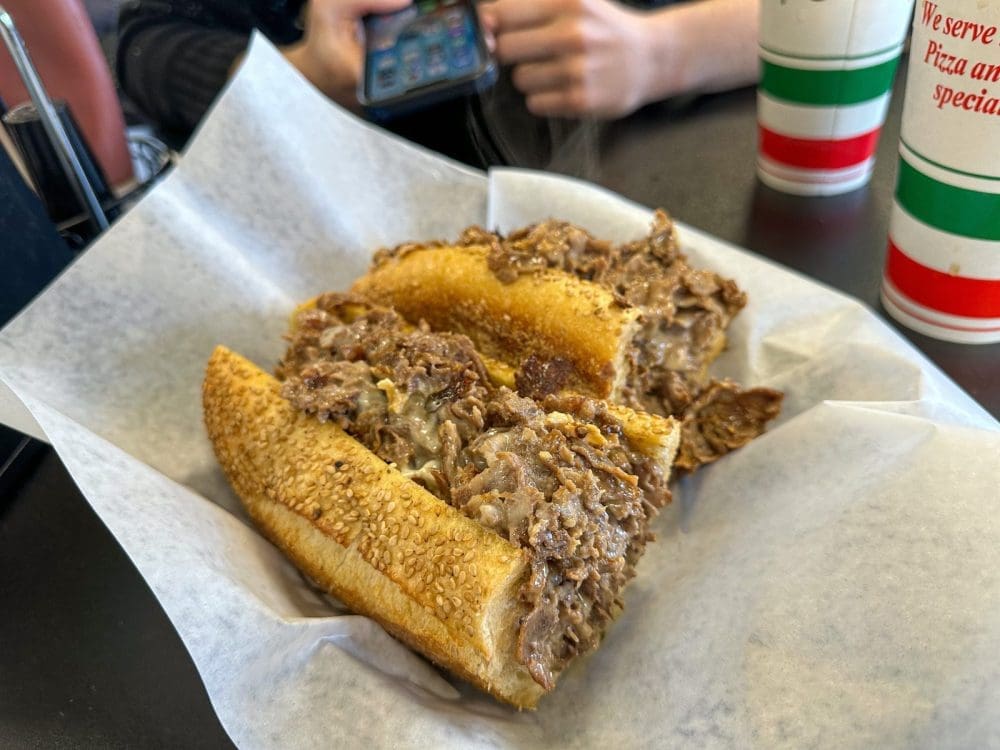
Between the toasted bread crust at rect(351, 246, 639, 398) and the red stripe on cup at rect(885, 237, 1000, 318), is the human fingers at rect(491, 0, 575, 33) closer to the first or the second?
the toasted bread crust at rect(351, 246, 639, 398)

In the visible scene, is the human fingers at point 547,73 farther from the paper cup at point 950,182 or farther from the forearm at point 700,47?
the paper cup at point 950,182

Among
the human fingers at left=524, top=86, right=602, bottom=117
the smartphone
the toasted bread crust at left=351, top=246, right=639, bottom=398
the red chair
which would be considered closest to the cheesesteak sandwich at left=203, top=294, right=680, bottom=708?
the toasted bread crust at left=351, top=246, right=639, bottom=398

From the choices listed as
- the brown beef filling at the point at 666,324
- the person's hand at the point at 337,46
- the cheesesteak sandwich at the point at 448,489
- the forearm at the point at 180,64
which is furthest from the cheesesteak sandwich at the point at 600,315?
the forearm at the point at 180,64

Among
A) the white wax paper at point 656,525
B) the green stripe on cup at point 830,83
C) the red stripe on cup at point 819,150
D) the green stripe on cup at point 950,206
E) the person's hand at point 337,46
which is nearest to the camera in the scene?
the white wax paper at point 656,525

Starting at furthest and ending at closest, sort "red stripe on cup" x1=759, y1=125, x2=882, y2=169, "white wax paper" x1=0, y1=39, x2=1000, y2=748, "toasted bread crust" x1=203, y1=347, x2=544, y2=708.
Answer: "red stripe on cup" x1=759, y1=125, x2=882, y2=169 < "toasted bread crust" x1=203, y1=347, x2=544, y2=708 < "white wax paper" x1=0, y1=39, x2=1000, y2=748

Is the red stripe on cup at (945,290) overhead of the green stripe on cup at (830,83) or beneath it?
beneath

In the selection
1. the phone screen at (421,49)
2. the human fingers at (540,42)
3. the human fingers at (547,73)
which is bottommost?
the human fingers at (547,73)

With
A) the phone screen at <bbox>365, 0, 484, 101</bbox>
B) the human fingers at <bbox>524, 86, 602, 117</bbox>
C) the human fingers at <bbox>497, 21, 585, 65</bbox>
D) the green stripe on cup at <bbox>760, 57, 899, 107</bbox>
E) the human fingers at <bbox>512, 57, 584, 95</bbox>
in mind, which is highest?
the phone screen at <bbox>365, 0, 484, 101</bbox>
